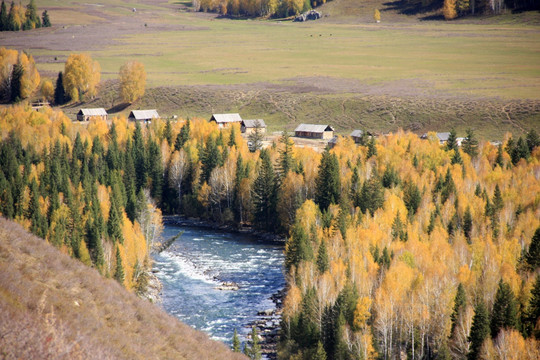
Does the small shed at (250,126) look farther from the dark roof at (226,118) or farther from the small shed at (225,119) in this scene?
the dark roof at (226,118)

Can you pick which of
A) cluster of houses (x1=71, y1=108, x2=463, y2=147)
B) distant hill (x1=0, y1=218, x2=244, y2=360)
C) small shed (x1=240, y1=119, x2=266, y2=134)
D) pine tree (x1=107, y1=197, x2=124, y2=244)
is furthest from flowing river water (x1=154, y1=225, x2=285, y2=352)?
small shed (x1=240, y1=119, x2=266, y2=134)

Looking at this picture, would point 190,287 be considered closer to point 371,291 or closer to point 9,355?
point 371,291

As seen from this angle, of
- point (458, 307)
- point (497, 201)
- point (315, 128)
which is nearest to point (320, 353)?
point (458, 307)

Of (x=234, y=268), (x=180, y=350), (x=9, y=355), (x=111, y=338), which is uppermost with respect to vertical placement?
(x=9, y=355)

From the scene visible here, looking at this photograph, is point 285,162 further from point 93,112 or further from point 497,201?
point 93,112

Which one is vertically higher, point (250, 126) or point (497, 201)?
point (250, 126)

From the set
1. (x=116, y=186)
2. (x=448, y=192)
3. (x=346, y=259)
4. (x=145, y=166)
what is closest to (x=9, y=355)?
(x=346, y=259)

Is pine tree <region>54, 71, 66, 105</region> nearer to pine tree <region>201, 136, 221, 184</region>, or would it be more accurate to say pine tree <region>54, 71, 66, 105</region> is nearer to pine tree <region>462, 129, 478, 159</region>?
pine tree <region>201, 136, 221, 184</region>
